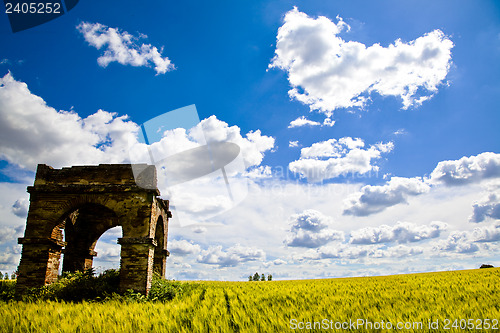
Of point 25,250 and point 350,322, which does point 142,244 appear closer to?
point 25,250

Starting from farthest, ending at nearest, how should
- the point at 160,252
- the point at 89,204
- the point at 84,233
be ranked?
1. the point at 84,233
2. the point at 160,252
3. the point at 89,204

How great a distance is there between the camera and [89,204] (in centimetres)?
1258

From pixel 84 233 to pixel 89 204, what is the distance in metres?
5.16

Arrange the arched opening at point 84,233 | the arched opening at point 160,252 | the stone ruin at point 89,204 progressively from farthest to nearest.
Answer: the arched opening at point 84,233
the arched opening at point 160,252
the stone ruin at point 89,204

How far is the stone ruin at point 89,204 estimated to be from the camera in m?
11.4

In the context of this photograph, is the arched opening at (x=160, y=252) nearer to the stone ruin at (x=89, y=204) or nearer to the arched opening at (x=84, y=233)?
the stone ruin at (x=89, y=204)

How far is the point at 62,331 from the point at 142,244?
5679 mm

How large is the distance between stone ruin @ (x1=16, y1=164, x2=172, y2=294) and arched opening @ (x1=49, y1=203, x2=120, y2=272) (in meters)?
3.81

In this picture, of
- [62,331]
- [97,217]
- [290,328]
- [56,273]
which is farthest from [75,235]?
[290,328]

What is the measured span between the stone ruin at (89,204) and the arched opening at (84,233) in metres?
3.81

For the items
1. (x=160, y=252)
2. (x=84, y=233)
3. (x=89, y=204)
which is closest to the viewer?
(x=89, y=204)

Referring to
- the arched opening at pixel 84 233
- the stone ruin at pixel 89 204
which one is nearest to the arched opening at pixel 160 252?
the stone ruin at pixel 89 204

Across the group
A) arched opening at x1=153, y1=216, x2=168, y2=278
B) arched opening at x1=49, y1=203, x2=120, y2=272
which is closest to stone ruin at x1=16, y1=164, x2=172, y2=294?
arched opening at x1=153, y1=216, x2=168, y2=278

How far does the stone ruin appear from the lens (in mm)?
11430
